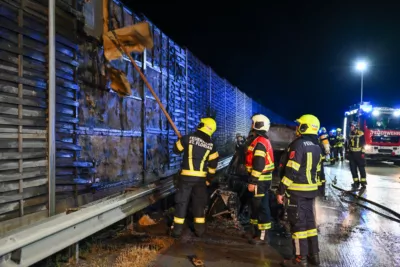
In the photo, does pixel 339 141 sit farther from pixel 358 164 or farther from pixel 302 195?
pixel 302 195

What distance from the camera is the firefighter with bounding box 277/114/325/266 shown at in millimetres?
4328

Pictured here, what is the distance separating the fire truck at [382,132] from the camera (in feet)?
58.5

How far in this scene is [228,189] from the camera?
20.5 feet

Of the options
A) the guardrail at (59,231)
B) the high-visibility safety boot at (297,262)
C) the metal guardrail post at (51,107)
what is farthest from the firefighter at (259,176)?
the metal guardrail post at (51,107)

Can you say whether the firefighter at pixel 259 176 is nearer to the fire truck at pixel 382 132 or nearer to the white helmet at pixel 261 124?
the white helmet at pixel 261 124

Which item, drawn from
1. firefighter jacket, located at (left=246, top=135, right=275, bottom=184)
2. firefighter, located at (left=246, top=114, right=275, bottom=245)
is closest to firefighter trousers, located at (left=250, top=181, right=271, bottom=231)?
firefighter, located at (left=246, top=114, right=275, bottom=245)

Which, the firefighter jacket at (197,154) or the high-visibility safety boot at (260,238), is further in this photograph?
the firefighter jacket at (197,154)

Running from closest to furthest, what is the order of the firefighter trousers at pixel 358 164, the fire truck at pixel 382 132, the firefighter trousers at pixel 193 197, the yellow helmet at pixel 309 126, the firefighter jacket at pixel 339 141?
the yellow helmet at pixel 309 126, the firefighter trousers at pixel 193 197, the firefighter trousers at pixel 358 164, the fire truck at pixel 382 132, the firefighter jacket at pixel 339 141

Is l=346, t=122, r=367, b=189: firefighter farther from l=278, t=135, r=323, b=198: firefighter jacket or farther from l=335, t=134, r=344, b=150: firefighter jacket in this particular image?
l=335, t=134, r=344, b=150: firefighter jacket

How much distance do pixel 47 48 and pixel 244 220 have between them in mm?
4261

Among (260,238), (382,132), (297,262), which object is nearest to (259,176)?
(260,238)

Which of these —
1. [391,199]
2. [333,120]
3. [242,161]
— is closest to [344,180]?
[391,199]

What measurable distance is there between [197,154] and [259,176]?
982 mm

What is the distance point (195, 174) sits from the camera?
5.24m
